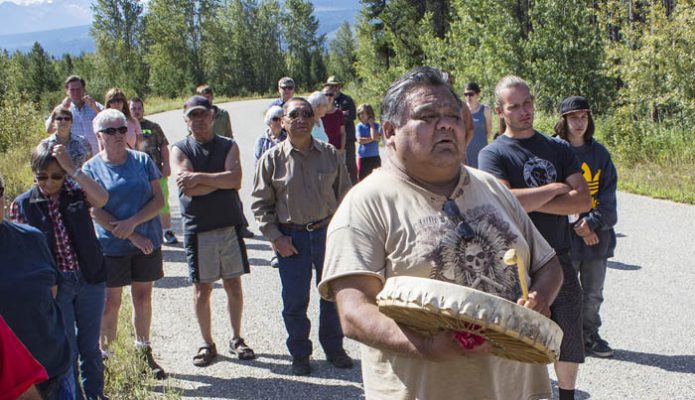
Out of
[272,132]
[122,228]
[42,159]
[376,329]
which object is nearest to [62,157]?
[42,159]

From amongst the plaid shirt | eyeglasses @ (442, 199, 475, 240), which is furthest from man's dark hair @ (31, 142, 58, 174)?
eyeglasses @ (442, 199, 475, 240)

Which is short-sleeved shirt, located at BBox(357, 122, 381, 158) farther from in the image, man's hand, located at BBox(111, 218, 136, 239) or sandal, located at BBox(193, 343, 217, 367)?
man's hand, located at BBox(111, 218, 136, 239)

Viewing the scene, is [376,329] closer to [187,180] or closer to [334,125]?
[187,180]

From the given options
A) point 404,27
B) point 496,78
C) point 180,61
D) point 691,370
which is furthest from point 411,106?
point 180,61

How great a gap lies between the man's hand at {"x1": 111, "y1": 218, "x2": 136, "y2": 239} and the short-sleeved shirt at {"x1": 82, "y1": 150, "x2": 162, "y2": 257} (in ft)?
0.30

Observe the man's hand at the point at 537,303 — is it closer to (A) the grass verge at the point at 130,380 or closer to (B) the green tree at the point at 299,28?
(A) the grass verge at the point at 130,380

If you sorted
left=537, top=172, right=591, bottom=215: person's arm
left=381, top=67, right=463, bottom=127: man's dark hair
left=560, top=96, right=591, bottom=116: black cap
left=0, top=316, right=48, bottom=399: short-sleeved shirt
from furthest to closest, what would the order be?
left=560, top=96, right=591, bottom=116: black cap
left=537, top=172, right=591, bottom=215: person's arm
left=381, top=67, right=463, bottom=127: man's dark hair
left=0, top=316, right=48, bottom=399: short-sleeved shirt

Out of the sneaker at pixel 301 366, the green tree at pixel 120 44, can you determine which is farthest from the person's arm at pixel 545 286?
the green tree at pixel 120 44

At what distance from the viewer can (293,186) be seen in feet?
18.9

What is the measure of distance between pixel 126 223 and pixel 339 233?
3.28m

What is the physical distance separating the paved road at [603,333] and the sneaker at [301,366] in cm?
6

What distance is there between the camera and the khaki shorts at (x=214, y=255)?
6.08 m

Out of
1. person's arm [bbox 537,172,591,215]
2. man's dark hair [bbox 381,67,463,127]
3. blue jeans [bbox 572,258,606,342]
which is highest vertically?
man's dark hair [bbox 381,67,463,127]

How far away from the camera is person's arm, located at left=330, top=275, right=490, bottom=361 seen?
2.38 m
